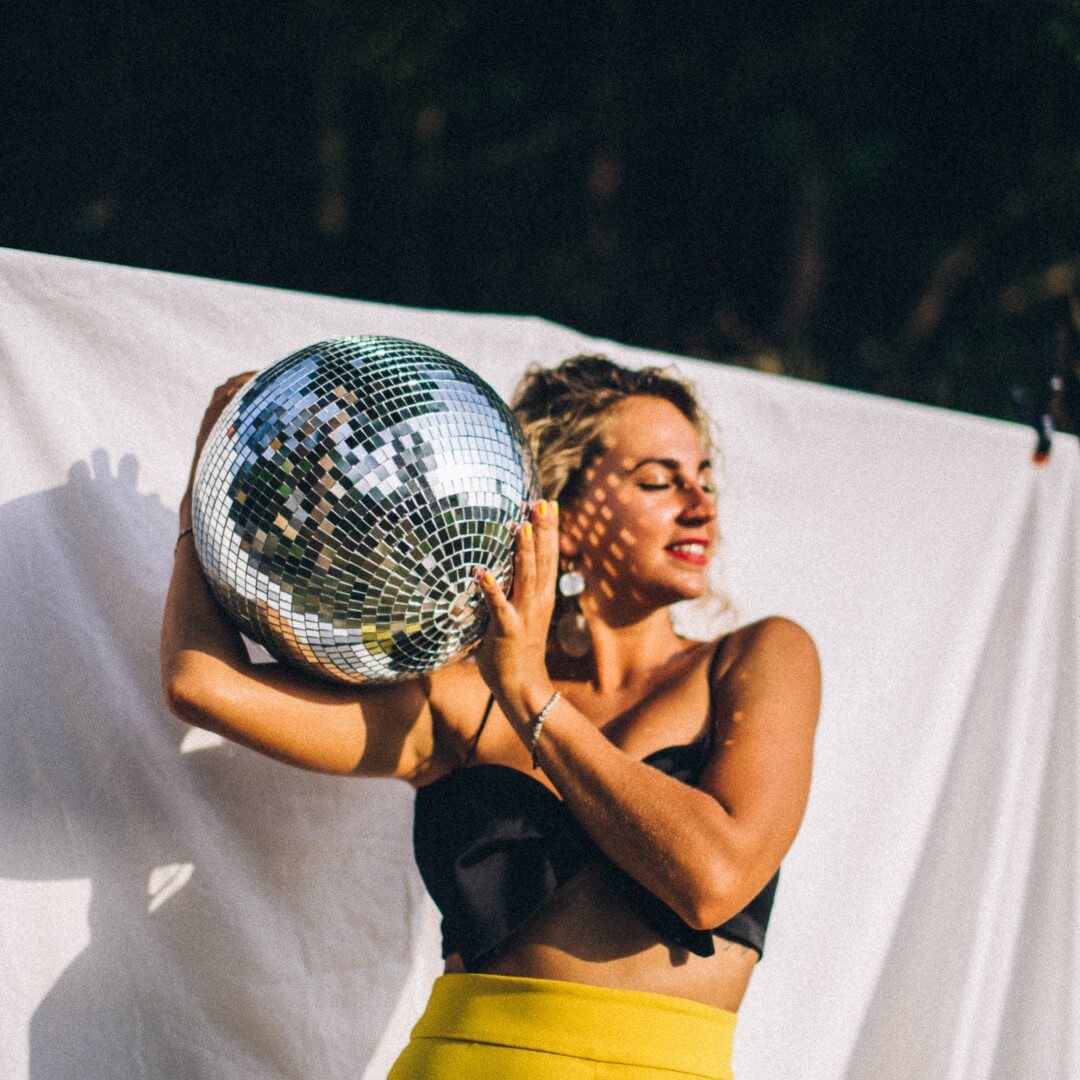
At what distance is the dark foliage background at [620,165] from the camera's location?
17.4ft

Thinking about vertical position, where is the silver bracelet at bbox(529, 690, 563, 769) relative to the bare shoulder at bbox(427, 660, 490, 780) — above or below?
above

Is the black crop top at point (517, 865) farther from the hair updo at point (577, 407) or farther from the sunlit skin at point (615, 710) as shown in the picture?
the hair updo at point (577, 407)

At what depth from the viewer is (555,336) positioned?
264cm

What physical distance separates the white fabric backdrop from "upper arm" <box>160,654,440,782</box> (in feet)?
1.50

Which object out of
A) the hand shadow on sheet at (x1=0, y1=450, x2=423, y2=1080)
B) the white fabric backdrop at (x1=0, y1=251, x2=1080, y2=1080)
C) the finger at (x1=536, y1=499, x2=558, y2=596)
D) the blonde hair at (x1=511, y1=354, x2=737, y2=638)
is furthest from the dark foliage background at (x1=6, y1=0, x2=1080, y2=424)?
the finger at (x1=536, y1=499, x2=558, y2=596)

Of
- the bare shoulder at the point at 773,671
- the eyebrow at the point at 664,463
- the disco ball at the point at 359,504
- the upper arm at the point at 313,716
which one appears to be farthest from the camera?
the eyebrow at the point at 664,463

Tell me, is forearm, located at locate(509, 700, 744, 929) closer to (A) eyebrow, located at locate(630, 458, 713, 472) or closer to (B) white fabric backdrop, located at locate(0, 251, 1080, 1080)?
(A) eyebrow, located at locate(630, 458, 713, 472)

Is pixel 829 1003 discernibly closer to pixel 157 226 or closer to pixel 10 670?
pixel 10 670

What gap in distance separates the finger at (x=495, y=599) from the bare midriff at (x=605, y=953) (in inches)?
17.6

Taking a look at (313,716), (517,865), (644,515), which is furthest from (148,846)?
(644,515)

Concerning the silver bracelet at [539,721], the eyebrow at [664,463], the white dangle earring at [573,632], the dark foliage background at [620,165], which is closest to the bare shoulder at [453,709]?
the white dangle earring at [573,632]

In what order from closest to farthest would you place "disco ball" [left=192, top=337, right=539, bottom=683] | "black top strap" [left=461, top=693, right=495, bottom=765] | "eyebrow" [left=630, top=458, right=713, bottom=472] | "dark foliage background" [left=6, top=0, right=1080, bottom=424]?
"disco ball" [left=192, top=337, right=539, bottom=683] → "black top strap" [left=461, top=693, right=495, bottom=765] → "eyebrow" [left=630, top=458, right=713, bottom=472] → "dark foliage background" [left=6, top=0, right=1080, bottom=424]

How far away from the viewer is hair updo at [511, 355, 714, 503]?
6.84 feet

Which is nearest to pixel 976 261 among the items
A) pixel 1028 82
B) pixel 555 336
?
pixel 1028 82
